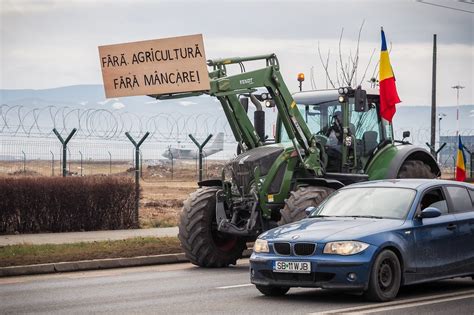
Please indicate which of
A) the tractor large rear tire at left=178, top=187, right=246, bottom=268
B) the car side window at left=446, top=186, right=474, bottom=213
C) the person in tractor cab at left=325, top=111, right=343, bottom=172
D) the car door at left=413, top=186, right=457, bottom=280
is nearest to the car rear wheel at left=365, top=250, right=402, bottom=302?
the car door at left=413, top=186, right=457, bottom=280

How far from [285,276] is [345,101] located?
7.42m

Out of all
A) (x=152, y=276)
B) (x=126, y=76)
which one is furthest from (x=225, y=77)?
(x=152, y=276)

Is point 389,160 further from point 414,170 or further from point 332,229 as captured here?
point 332,229

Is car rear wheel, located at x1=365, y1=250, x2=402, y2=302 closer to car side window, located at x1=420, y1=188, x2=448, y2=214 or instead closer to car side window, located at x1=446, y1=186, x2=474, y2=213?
car side window, located at x1=420, y1=188, x2=448, y2=214

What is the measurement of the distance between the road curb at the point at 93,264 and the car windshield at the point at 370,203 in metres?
5.33

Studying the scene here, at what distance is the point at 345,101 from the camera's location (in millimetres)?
20797

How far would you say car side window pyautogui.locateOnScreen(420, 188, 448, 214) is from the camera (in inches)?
599

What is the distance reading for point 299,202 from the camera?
18484 millimetres

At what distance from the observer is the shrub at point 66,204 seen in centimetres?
2500

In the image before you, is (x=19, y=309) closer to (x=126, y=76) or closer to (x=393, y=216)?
(x=393, y=216)

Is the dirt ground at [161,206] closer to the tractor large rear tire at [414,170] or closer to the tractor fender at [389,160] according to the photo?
the tractor fender at [389,160]

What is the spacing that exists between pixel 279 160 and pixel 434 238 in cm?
576

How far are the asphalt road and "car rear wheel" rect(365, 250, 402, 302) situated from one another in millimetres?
139

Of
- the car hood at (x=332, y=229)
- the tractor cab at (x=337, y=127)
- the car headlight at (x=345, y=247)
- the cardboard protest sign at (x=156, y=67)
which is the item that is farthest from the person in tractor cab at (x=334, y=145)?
the car headlight at (x=345, y=247)
